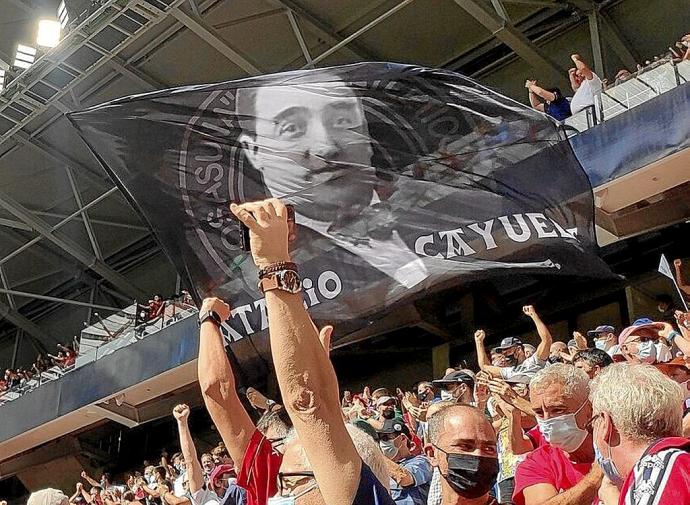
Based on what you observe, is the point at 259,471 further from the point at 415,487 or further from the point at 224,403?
the point at 415,487

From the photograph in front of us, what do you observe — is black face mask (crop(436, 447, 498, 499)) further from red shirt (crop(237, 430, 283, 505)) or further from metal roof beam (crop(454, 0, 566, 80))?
metal roof beam (crop(454, 0, 566, 80))

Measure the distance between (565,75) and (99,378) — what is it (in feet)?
26.2

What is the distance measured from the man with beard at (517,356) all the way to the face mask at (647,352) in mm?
576

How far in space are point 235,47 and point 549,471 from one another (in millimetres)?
11313

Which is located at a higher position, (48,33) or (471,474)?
(48,33)

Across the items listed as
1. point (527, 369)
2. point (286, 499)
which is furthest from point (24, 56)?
point (286, 499)

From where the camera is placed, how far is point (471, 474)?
8.89ft

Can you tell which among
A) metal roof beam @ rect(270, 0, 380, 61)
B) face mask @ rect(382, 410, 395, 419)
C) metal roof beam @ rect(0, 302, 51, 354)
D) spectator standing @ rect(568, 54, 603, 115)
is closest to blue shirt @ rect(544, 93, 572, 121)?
spectator standing @ rect(568, 54, 603, 115)

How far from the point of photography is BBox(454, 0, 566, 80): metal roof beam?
40.7 ft

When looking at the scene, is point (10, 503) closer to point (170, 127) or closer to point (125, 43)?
point (125, 43)

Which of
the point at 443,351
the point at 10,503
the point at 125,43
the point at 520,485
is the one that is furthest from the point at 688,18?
the point at 10,503

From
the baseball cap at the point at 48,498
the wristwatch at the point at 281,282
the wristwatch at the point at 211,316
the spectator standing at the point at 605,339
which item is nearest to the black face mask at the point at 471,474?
the wristwatch at the point at 281,282

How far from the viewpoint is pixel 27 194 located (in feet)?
55.7

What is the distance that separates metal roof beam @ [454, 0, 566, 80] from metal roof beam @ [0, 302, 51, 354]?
37.9 feet
